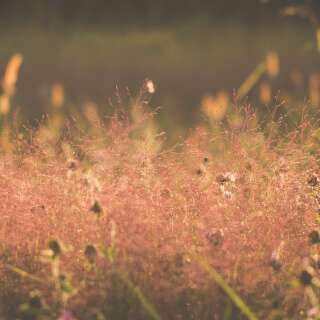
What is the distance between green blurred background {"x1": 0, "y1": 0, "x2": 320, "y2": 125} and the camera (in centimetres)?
599

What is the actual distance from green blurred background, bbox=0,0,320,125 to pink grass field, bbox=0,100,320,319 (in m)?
2.80

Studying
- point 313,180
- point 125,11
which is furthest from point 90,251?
point 125,11

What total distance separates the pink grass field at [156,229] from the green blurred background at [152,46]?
2.80 m

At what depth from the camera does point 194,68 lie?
6602 millimetres

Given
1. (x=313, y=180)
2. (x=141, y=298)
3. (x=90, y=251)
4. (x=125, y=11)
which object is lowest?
(x=141, y=298)

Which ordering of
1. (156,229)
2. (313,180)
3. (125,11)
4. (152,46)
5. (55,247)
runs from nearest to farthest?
(55,247) < (156,229) < (313,180) < (152,46) < (125,11)

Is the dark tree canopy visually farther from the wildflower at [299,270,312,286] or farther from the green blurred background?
the wildflower at [299,270,312,286]

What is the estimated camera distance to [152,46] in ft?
23.3

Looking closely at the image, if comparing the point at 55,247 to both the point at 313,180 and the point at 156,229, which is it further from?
the point at 313,180

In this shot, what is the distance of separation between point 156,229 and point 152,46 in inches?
195

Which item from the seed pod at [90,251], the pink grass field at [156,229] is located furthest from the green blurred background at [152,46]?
the seed pod at [90,251]

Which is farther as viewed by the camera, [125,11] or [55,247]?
[125,11]

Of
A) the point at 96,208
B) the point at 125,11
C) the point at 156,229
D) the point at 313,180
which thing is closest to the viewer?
the point at 96,208

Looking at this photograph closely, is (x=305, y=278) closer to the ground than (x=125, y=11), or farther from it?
closer to the ground
